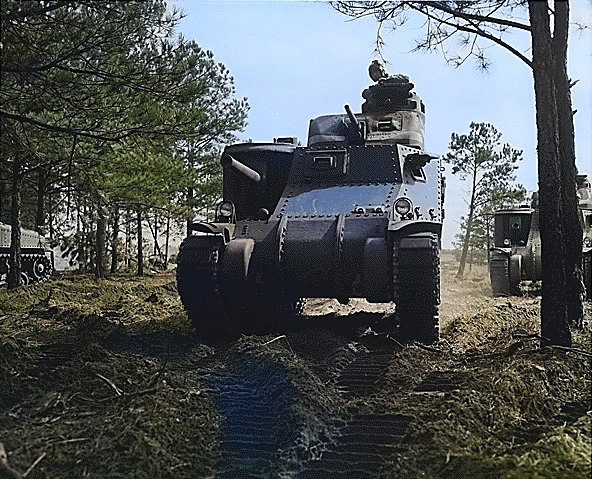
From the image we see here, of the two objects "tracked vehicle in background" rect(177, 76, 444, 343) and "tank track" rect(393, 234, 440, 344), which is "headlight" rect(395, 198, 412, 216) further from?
"tank track" rect(393, 234, 440, 344)

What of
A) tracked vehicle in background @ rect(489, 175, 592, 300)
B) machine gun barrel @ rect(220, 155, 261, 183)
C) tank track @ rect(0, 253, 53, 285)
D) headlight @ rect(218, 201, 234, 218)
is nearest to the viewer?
machine gun barrel @ rect(220, 155, 261, 183)

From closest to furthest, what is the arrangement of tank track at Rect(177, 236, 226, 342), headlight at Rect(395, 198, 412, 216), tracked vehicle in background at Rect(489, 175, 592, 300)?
1. tank track at Rect(177, 236, 226, 342)
2. headlight at Rect(395, 198, 412, 216)
3. tracked vehicle in background at Rect(489, 175, 592, 300)

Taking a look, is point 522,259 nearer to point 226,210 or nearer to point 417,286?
point 226,210

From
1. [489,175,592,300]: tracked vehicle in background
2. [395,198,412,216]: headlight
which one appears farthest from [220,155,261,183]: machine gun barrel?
[489,175,592,300]: tracked vehicle in background

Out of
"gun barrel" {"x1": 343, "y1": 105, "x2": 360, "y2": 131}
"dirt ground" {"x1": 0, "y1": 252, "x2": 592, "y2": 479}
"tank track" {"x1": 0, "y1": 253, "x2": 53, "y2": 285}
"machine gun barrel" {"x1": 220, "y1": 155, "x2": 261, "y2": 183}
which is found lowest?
"dirt ground" {"x1": 0, "y1": 252, "x2": 592, "y2": 479}

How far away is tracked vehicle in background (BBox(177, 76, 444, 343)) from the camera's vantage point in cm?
715

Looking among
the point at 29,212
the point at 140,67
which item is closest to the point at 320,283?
the point at 140,67

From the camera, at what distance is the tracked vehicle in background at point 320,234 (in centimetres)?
715

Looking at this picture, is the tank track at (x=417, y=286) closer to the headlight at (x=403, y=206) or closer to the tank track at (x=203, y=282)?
the headlight at (x=403, y=206)

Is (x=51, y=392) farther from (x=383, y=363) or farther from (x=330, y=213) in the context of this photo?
(x=330, y=213)

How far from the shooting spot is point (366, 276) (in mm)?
7254

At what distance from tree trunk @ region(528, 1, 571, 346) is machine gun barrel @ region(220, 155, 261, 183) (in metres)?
3.73

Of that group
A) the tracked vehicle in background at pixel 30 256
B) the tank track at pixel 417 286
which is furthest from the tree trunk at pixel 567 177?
the tracked vehicle in background at pixel 30 256

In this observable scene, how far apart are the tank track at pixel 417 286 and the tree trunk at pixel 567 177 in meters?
1.20
